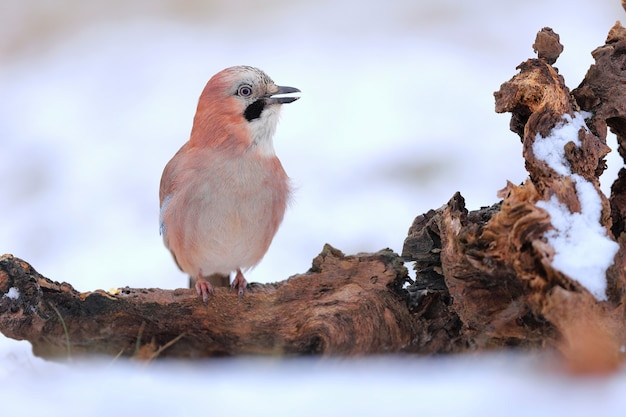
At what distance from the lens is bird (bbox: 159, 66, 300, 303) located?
3309 mm

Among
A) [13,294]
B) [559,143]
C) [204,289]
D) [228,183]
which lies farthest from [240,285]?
[559,143]

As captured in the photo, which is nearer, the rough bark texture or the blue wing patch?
the rough bark texture

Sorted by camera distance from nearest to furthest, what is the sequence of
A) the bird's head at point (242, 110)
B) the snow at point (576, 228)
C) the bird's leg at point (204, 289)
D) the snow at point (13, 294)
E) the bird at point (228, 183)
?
the snow at point (576, 228)
the snow at point (13, 294)
the bird's leg at point (204, 289)
the bird at point (228, 183)
the bird's head at point (242, 110)

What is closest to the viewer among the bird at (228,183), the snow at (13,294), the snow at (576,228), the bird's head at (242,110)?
the snow at (576,228)

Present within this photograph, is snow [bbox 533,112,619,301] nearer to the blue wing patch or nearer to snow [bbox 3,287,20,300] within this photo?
the blue wing patch

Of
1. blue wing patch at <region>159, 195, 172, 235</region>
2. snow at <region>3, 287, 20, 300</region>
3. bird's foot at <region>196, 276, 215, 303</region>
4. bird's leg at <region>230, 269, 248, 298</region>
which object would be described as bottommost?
A: snow at <region>3, 287, 20, 300</region>

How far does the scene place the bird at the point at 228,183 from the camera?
3.31m

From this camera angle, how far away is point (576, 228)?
246 centimetres

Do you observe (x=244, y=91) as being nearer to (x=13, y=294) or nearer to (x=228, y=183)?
(x=228, y=183)

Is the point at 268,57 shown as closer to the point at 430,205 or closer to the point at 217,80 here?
the point at 430,205

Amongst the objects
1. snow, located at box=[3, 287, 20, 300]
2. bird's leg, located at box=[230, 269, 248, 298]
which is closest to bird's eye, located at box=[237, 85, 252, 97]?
bird's leg, located at box=[230, 269, 248, 298]

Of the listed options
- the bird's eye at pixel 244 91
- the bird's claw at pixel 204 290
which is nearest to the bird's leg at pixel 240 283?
the bird's claw at pixel 204 290

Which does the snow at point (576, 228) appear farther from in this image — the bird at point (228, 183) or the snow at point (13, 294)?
the snow at point (13, 294)

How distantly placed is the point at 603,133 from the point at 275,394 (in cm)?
143
